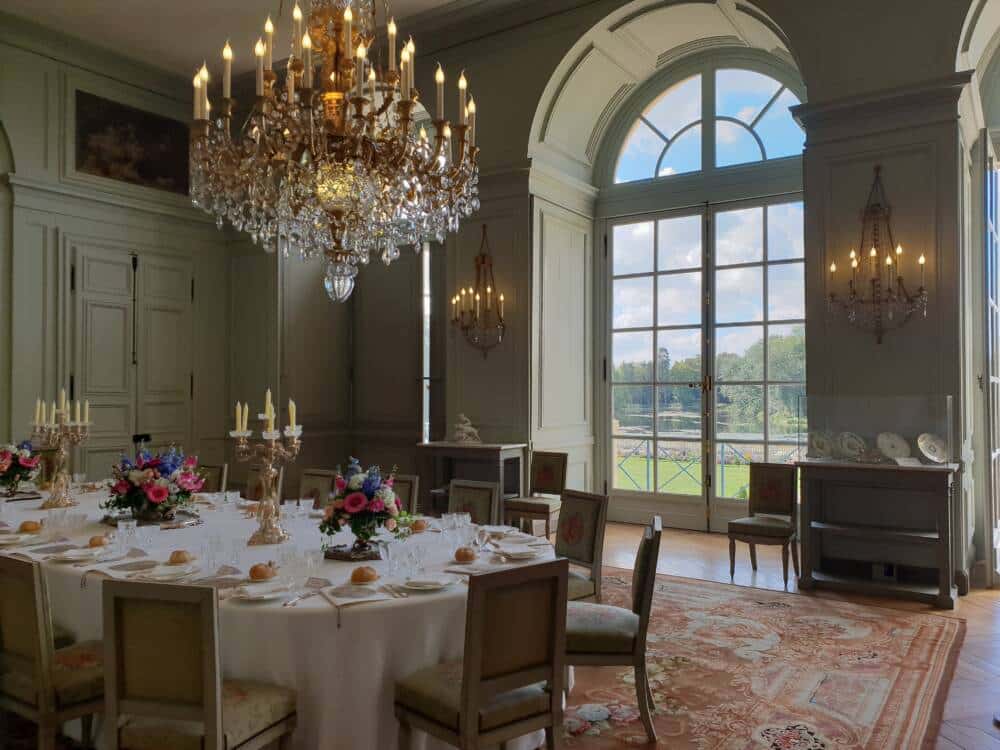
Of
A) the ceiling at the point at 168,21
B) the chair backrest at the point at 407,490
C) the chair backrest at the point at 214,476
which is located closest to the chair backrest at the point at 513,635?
the chair backrest at the point at 407,490

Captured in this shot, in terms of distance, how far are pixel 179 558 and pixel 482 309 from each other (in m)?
4.57

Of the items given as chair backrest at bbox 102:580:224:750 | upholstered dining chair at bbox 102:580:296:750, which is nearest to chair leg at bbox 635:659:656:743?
upholstered dining chair at bbox 102:580:296:750

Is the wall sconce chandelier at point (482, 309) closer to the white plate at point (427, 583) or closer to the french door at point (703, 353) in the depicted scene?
the french door at point (703, 353)

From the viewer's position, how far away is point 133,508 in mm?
4039

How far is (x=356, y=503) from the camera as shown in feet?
10.1

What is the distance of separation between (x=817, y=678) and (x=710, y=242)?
15.6 feet

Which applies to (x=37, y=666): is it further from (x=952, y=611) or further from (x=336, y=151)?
(x=952, y=611)

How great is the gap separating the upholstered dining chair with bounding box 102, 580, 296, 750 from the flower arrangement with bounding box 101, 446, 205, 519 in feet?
5.74

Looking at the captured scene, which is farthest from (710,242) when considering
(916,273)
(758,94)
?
(916,273)

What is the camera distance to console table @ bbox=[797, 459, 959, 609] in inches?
197

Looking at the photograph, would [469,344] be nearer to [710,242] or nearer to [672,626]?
[710,242]

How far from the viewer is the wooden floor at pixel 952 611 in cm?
332

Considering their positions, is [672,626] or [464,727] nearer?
[464,727]

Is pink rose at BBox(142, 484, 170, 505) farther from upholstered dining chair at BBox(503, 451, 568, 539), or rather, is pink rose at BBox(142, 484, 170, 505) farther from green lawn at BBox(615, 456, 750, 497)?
green lawn at BBox(615, 456, 750, 497)
